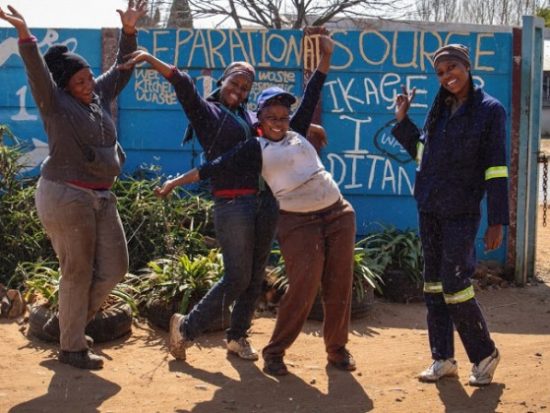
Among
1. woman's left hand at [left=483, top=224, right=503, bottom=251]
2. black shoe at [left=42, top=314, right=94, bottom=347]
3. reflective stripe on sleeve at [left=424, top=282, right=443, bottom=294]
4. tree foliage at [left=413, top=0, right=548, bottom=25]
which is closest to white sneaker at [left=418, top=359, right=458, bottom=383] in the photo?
reflective stripe on sleeve at [left=424, top=282, right=443, bottom=294]

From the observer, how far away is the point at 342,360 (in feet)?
16.5

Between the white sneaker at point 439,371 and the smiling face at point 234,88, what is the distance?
6.80 feet

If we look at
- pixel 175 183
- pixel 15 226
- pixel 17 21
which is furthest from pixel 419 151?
pixel 15 226

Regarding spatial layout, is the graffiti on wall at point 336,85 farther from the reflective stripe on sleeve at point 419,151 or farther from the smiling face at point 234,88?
the reflective stripe on sleeve at point 419,151

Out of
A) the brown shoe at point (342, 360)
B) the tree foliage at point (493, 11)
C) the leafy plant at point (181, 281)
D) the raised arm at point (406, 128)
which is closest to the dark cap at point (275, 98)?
the raised arm at point (406, 128)

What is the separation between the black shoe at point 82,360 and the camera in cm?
496

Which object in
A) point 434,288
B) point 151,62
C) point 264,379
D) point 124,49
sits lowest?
point 264,379

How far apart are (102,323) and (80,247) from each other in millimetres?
929

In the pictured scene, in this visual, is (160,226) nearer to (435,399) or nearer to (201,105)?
(201,105)

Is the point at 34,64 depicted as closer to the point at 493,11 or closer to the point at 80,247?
the point at 80,247

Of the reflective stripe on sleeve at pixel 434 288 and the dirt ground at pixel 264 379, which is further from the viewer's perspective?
the reflective stripe on sleeve at pixel 434 288

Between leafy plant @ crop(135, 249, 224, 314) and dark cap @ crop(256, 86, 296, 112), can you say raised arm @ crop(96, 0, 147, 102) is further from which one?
leafy plant @ crop(135, 249, 224, 314)

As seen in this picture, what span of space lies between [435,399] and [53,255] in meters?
3.79

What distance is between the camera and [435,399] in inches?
177
